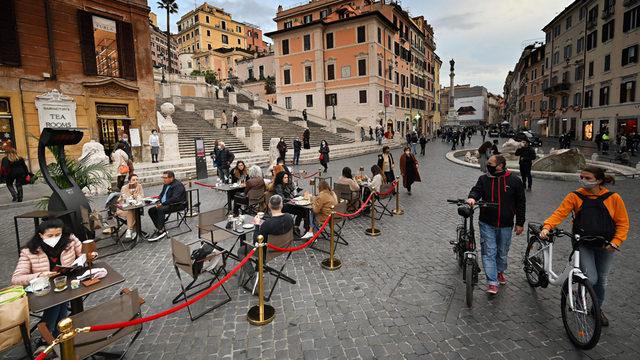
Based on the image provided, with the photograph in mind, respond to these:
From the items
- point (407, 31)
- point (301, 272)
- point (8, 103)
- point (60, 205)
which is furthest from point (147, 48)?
point (407, 31)

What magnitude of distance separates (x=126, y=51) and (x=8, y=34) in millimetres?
4853

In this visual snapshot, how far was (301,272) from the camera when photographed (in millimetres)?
5707

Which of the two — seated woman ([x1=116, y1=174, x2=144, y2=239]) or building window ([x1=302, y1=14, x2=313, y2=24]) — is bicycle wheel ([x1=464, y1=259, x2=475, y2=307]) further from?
building window ([x1=302, y1=14, x2=313, y2=24])

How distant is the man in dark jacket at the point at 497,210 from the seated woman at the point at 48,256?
210 inches

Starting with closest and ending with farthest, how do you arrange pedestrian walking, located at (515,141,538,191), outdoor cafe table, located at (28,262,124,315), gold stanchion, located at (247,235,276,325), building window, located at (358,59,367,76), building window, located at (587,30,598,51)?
outdoor cafe table, located at (28,262,124,315) → gold stanchion, located at (247,235,276,325) → pedestrian walking, located at (515,141,538,191) → building window, located at (587,30,598,51) → building window, located at (358,59,367,76)

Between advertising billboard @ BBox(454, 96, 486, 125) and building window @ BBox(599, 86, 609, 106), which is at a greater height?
advertising billboard @ BBox(454, 96, 486, 125)

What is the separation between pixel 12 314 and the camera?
9.65ft

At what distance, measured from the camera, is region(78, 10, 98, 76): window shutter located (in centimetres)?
1591

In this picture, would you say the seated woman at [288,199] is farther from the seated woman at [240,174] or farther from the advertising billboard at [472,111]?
the advertising billboard at [472,111]

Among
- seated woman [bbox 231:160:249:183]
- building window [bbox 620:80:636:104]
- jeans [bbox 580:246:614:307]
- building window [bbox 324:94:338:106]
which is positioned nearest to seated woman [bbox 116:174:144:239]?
seated woman [bbox 231:160:249:183]

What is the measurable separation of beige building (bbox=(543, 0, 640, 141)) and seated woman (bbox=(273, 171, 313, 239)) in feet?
110

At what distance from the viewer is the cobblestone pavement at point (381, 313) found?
3732 millimetres

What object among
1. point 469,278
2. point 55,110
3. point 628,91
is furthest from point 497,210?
point 628,91

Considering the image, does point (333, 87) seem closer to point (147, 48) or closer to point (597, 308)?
point (147, 48)
